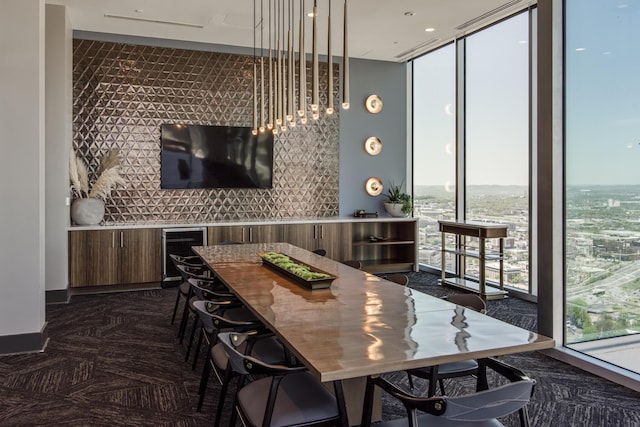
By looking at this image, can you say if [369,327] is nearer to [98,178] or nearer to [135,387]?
[135,387]

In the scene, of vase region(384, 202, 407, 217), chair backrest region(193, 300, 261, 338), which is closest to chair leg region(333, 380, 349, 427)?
chair backrest region(193, 300, 261, 338)

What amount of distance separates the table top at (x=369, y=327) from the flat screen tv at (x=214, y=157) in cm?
408

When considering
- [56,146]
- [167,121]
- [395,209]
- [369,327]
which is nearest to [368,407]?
[369,327]

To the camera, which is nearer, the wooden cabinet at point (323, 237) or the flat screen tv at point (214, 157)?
the flat screen tv at point (214, 157)

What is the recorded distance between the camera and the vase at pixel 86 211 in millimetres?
6512

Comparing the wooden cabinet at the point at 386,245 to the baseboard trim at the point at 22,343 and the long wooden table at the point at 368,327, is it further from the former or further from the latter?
the baseboard trim at the point at 22,343

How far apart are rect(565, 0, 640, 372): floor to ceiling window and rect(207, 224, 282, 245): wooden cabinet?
416 centimetres

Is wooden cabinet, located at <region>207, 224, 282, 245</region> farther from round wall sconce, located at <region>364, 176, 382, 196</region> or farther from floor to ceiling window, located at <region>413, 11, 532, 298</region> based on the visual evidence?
floor to ceiling window, located at <region>413, 11, 532, 298</region>

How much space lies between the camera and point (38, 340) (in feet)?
14.0

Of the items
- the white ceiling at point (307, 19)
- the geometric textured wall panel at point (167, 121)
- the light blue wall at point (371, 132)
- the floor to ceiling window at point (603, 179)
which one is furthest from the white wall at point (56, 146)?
the floor to ceiling window at point (603, 179)

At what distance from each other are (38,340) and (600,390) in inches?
176

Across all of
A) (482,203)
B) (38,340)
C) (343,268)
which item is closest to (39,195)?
(38,340)

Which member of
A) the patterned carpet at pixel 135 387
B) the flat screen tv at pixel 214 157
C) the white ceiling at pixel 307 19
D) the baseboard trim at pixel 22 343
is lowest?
the patterned carpet at pixel 135 387

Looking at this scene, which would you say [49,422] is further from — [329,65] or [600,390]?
[600,390]
